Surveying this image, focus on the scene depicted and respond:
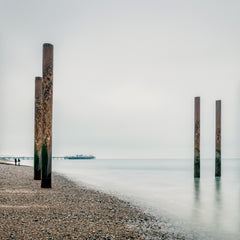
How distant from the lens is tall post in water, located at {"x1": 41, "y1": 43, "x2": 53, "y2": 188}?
32.9 ft

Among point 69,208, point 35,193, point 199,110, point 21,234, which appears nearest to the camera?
point 21,234

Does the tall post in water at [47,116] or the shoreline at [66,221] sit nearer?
the shoreline at [66,221]

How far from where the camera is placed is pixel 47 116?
33.0 ft

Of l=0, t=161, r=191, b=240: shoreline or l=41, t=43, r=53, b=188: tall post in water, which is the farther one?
l=41, t=43, r=53, b=188: tall post in water

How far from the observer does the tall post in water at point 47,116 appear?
1003cm

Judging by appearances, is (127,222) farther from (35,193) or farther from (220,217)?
(220,217)

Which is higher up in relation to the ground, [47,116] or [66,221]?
[47,116]

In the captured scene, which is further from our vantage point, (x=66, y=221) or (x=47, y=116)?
(x=47, y=116)

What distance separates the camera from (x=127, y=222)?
664cm

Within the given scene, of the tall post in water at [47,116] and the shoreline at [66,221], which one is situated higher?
the tall post in water at [47,116]

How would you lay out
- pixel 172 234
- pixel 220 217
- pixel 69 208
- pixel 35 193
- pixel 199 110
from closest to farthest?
pixel 172 234 → pixel 69 208 → pixel 35 193 → pixel 220 217 → pixel 199 110

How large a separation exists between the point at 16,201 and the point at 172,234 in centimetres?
433

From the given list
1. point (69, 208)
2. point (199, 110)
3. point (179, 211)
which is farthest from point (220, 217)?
point (199, 110)

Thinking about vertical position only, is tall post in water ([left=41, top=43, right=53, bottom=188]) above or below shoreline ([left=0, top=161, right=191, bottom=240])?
above
